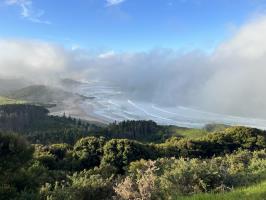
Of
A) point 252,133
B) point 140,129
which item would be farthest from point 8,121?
point 252,133

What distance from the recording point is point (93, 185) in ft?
45.4

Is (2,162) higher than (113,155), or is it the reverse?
(2,162)

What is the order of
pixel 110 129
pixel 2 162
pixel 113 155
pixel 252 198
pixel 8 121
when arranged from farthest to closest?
pixel 8 121 < pixel 110 129 < pixel 113 155 < pixel 2 162 < pixel 252 198

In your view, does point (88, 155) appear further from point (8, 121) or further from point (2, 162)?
point (8, 121)

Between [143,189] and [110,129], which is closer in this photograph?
[143,189]

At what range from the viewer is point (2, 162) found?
16.3 meters

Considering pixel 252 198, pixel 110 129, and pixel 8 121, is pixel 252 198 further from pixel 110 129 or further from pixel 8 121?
pixel 8 121

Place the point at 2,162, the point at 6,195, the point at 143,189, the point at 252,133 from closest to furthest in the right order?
the point at 143,189, the point at 6,195, the point at 2,162, the point at 252,133

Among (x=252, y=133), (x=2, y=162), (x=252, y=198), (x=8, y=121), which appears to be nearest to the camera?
(x=252, y=198)

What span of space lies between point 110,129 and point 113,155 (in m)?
72.5

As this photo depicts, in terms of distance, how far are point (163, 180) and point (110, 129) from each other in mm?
106687

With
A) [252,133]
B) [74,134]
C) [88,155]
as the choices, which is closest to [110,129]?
[74,134]

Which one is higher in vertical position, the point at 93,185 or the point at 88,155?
the point at 93,185

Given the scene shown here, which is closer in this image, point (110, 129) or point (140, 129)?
point (110, 129)
